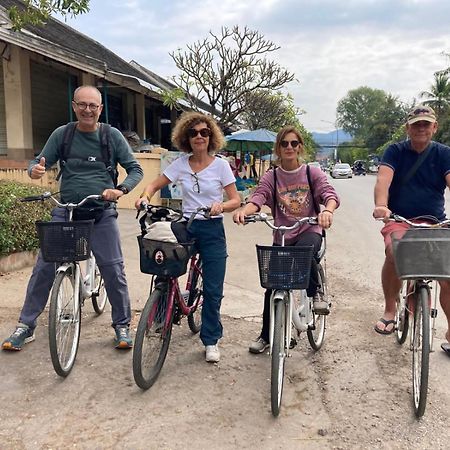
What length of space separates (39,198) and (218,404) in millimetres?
1905

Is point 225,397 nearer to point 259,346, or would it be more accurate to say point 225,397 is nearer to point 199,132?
point 259,346

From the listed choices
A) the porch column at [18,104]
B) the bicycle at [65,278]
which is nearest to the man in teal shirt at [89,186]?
the bicycle at [65,278]

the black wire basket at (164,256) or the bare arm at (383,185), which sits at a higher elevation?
the bare arm at (383,185)

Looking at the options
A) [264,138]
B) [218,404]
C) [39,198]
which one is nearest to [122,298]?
[39,198]

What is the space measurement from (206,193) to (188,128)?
0.50 m

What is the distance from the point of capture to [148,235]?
3324 millimetres

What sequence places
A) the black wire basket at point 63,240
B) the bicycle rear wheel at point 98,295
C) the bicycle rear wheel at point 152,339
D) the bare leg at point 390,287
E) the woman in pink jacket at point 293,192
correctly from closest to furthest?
the bicycle rear wheel at point 152,339, the black wire basket at point 63,240, the woman in pink jacket at point 293,192, the bare leg at point 390,287, the bicycle rear wheel at point 98,295

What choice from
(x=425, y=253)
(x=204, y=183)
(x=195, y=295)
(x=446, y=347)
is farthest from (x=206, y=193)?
(x=446, y=347)

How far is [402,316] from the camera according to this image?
378 centimetres

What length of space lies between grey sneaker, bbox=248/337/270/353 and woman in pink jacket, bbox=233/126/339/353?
0.31 m

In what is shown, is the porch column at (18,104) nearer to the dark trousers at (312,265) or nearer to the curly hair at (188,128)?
the curly hair at (188,128)

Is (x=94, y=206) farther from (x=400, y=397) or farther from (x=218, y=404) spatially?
(x=400, y=397)

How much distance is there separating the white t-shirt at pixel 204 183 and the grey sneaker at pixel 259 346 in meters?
1.17

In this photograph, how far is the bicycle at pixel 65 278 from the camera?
10.9 feet
